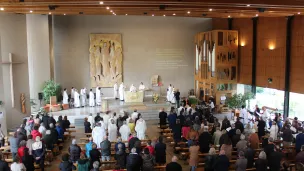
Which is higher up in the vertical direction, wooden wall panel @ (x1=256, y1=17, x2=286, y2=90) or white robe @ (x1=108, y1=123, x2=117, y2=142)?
wooden wall panel @ (x1=256, y1=17, x2=286, y2=90)

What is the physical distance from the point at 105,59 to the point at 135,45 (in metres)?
2.36

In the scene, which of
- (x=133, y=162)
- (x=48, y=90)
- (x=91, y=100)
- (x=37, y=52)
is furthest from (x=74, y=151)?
(x=37, y=52)

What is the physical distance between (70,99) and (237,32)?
448 inches

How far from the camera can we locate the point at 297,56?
14.5m

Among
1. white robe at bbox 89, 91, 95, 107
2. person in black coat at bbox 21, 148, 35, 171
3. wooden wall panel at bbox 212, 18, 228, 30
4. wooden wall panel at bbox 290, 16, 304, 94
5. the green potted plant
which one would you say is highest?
wooden wall panel at bbox 212, 18, 228, 30

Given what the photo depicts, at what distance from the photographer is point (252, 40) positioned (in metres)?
17.9

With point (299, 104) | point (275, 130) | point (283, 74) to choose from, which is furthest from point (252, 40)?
point (275, 130)

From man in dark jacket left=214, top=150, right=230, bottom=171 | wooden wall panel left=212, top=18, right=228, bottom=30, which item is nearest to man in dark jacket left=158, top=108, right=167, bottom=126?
man in dark jacket left=214, top=150, right=230, bottom=171

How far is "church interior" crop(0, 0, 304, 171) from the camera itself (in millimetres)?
14000

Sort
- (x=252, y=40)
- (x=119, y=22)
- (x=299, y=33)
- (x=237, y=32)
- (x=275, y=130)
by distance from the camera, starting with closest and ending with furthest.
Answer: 1. (x=275, y=130)
2. (x=299, y=33)
3. (x=252, y=40)
4. (x=237, y=32)
5. (x=119, y=22)

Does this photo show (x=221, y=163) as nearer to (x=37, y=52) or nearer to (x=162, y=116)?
(x=162, y=116)

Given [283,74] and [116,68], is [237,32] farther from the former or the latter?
[116,68]

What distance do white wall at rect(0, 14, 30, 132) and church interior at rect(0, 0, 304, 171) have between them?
1.9 inches

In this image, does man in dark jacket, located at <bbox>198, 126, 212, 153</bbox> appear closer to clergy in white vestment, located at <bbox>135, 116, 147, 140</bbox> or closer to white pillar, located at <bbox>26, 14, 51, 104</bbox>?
clergy in white vestment, located at <bbox>135, 116, 147, 140</bbox>
